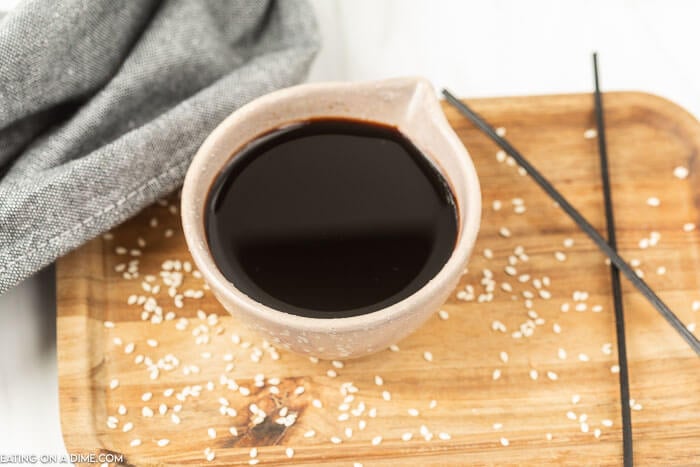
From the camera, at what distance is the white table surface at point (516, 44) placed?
48.3 inches

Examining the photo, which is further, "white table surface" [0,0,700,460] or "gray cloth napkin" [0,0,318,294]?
"white table surface" [0,0,700,460]

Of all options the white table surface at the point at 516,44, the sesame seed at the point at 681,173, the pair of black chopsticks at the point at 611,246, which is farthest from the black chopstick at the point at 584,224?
the white table surface at the point at 516,44

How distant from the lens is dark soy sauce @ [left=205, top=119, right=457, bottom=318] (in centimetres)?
81

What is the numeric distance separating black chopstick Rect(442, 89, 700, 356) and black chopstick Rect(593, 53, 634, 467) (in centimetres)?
2

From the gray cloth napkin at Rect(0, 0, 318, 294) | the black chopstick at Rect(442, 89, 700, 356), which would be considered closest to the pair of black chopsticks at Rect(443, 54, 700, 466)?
the black chopstick at Rect(442, 89, 700, 356)

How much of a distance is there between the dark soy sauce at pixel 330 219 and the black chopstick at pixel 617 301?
0.73 feet

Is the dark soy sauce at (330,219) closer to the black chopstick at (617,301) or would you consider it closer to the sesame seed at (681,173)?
the black chopstick at (617,301)

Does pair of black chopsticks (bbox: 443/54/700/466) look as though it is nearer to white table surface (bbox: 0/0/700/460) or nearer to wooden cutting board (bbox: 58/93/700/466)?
wooden cutting board (bbox: 58/93/700/466)

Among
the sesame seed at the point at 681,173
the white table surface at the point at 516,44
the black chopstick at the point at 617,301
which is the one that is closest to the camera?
the black chopstick at the point at 617,301

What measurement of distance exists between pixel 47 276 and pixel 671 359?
29.4 inches

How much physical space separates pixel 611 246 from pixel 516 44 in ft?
1.45

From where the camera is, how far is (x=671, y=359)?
2.96 feet

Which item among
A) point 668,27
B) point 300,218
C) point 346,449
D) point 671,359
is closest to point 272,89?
point 300,218

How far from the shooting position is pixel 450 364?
35.6 inches
